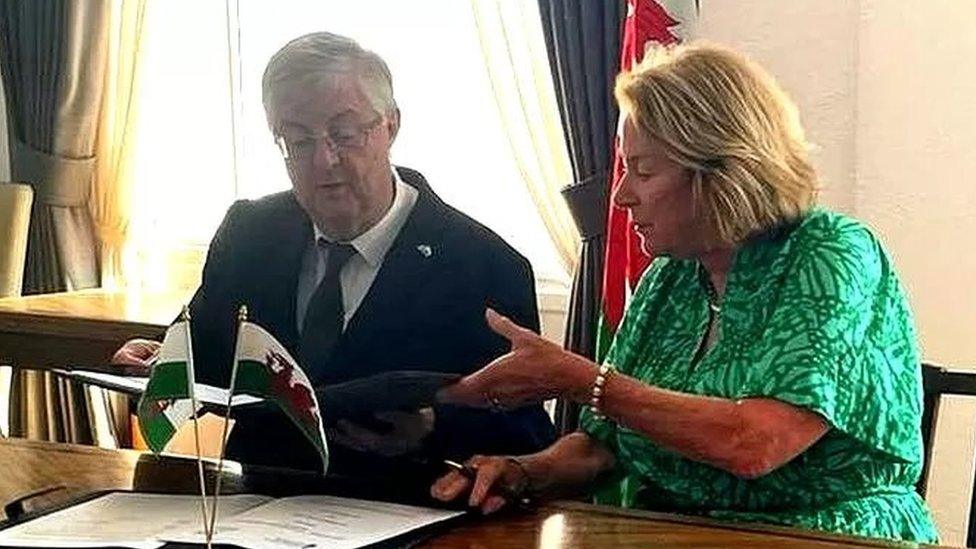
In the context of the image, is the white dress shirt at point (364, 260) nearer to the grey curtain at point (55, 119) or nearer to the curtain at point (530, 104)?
the curtain at point (530, 104)

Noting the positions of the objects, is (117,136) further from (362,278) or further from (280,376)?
(280,376)

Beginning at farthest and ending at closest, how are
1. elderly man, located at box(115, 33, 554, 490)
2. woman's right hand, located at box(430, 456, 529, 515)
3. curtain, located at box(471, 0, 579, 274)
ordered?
1. curtain, located at box(471, 0, 579, 274)
2. elderly man, located at box(115, 33, 554, 490)
3. woman's right hand, located at box(430, 456, 529, 515)

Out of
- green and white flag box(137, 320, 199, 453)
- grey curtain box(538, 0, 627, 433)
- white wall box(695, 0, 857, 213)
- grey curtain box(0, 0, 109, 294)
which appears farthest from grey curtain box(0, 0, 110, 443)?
green and white flag box(137, 320, 199, 453)

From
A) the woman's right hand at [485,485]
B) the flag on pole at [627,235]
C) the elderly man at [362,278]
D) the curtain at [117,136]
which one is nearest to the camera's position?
the woman's right hand at [485,485]

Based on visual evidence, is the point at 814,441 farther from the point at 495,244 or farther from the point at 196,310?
the point at 196,310

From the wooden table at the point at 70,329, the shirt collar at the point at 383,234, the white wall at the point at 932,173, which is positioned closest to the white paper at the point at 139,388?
the shirt collar at the point at 383,234

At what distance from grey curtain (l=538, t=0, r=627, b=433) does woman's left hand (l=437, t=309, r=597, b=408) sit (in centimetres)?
162

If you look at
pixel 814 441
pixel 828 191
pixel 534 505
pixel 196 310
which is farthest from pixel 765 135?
pixel 828 191

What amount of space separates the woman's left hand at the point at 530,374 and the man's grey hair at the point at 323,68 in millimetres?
592

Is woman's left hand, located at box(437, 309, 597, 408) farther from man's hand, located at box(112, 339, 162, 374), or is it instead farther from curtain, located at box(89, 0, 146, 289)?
curtain, located at box(89, 0, 146, 289)

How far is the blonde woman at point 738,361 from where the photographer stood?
176cm

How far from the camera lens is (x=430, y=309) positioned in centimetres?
224

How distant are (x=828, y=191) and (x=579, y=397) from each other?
59.4 inches

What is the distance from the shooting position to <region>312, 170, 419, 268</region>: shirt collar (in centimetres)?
232
